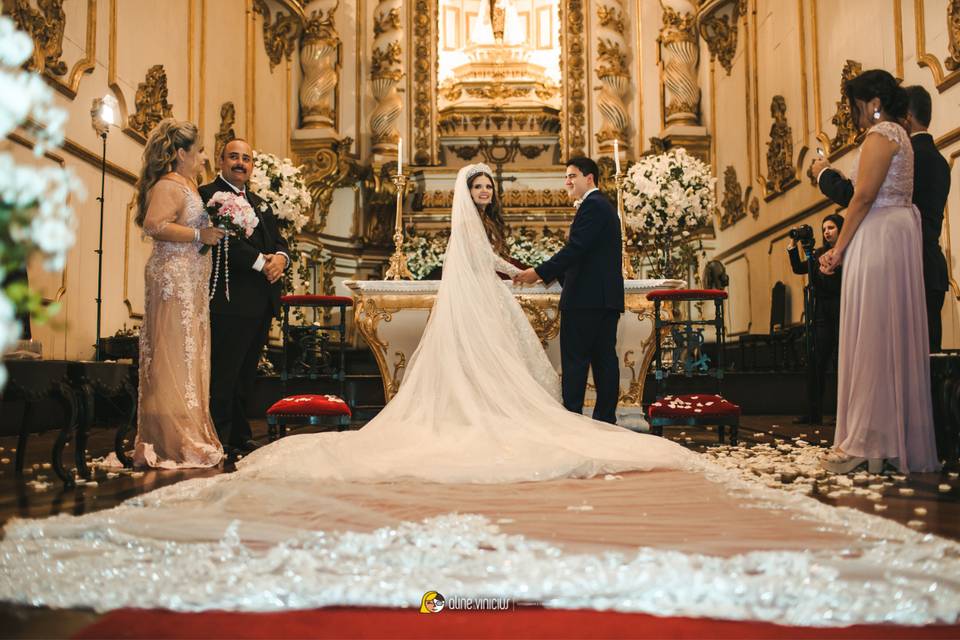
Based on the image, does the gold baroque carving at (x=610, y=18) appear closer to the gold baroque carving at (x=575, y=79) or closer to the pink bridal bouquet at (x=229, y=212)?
the gold baroque carving at (x=575, y=79)

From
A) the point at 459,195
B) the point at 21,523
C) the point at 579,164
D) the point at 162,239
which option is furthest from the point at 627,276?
the point at 21,523

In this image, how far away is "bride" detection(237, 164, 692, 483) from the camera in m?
3.86

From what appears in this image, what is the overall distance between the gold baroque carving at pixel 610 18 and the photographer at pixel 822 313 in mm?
5896

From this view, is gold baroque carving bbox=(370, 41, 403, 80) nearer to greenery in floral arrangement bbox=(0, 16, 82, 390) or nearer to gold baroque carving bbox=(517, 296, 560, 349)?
gold baroque carving bbox=(517, 296, 560, 349)

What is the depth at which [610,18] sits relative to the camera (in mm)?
12180

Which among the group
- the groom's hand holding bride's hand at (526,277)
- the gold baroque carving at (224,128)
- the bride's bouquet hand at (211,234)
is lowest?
the groom's hand holding bride's hand at (526,277)

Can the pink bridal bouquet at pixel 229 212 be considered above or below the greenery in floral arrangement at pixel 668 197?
below

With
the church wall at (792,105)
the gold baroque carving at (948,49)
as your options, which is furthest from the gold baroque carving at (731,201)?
the gold baroque carving at (948,49)

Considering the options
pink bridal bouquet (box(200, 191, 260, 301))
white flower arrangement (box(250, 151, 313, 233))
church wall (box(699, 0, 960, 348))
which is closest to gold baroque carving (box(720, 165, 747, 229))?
church wall (box(699, 0, 960, 348))

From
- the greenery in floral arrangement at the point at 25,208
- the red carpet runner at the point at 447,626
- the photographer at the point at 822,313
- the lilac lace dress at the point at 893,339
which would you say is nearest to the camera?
the greenery in floral arrangement at the point at 25,208

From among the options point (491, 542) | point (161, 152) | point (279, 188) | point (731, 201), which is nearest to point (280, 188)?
point (279, 188)

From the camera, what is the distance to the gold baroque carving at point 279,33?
11.3 m

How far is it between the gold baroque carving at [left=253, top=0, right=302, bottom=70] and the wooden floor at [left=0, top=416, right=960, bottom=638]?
7512 mm

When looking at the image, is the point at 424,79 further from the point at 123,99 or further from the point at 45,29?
the point at 45,29
